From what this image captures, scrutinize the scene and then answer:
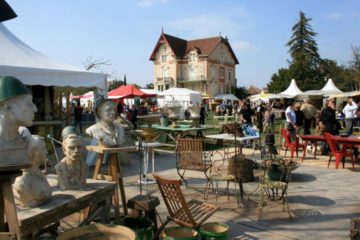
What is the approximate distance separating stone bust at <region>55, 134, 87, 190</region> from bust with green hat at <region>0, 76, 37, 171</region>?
1107 mm

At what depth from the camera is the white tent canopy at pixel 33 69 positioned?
28.7 ft

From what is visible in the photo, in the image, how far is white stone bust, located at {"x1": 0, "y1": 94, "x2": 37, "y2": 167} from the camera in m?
2.73

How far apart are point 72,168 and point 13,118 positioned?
1247 millimetres

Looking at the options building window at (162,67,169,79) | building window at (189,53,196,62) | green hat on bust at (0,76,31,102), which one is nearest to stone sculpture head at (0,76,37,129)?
green hat on bust at (0,76,31,102)

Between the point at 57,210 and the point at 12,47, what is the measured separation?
7.89m

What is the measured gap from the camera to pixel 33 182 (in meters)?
3.31

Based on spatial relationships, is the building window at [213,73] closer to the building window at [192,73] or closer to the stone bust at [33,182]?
the building window at [192,73]

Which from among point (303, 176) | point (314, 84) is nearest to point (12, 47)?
point (303, 176)

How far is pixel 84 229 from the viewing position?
128 inches

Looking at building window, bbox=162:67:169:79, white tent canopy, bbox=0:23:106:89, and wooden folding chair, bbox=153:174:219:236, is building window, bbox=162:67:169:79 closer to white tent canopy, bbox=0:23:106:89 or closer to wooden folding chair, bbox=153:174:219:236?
white tent canopy, bbox=0:23:106:89

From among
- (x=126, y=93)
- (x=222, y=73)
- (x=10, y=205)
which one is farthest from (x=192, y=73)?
(x=10, y=205)

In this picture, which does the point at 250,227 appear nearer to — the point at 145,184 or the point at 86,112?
the point at 145,184

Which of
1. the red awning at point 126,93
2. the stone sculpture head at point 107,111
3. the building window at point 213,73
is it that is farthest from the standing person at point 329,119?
the building window at point 213,73

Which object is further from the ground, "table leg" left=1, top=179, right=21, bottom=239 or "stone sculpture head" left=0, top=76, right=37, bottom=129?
"stone sculpture head" left=0, top=76, right=37, bottom=129
